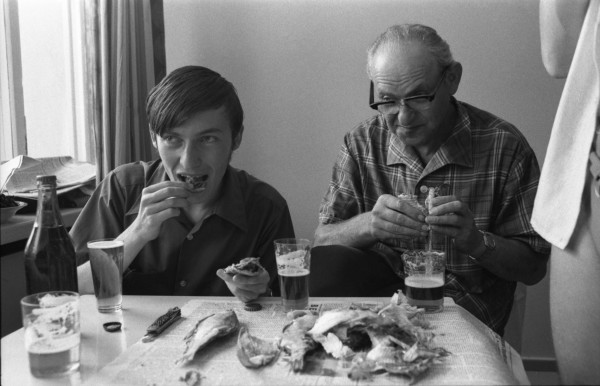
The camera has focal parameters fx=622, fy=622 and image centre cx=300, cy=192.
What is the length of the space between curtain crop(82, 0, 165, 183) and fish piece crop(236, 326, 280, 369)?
176 centimetres

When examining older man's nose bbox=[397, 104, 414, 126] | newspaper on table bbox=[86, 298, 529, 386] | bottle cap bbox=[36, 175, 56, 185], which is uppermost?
older man's nose bbox=[397, 104, 414, 126]

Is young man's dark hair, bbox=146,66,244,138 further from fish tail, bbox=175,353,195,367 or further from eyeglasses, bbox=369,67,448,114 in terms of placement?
fish tail, bbox=175,353,195,367

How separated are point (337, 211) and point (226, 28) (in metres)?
1.26

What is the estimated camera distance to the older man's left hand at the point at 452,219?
67.9 inches

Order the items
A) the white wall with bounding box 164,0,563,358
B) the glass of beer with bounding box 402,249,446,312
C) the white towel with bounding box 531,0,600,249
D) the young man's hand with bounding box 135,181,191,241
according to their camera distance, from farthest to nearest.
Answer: the white wall with bounding box 164,0,563,358
the young man's hand with bounding box 135,181,191,241
the glass of beer with bounding box 402,249,446,312
the white towel with bounding box 531,0,600,249

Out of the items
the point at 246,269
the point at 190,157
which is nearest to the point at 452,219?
the point at 246,269

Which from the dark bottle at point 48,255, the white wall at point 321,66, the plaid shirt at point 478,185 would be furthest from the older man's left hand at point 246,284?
the white wall at point 321,66

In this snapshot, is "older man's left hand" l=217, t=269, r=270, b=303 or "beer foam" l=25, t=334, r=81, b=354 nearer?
"beer foam" l=25, t=334, r=81, b=354

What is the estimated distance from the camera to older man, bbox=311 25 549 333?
1956 mm

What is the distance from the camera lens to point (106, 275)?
1.42 meters

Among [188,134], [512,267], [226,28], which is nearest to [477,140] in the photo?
[512,267]

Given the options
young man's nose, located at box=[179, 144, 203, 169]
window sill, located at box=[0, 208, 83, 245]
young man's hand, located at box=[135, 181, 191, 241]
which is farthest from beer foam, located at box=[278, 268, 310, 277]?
window sill, located at box=[0, 208, 83, 245]

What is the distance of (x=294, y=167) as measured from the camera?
3.04m

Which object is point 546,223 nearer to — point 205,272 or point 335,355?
point 335,355
